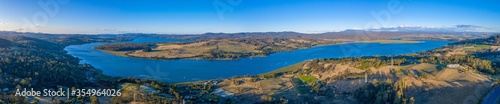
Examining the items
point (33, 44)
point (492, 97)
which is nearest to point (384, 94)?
point (492, 97)

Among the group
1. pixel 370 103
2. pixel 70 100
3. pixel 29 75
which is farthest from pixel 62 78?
pixel 370 103

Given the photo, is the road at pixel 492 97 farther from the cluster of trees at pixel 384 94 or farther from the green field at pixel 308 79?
the green field at pixel 308 79

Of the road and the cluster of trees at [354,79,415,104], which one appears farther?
the cluster of trees at [354,79,415,104]

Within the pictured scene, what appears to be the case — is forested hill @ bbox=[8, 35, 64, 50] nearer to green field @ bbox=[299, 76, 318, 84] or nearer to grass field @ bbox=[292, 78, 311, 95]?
green field @ bbox=[299, 76, 318, 84]

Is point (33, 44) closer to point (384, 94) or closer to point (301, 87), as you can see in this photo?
point (301, 87)

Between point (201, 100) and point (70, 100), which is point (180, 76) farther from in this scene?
point (70, 100)

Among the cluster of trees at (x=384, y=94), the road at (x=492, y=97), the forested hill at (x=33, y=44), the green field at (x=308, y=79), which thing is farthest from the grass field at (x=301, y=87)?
the forested hill at (x=33, y=44)

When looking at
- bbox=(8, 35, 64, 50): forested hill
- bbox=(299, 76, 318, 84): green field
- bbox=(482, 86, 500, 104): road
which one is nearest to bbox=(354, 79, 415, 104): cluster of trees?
bbox=(482, 86, 500, 104): road
